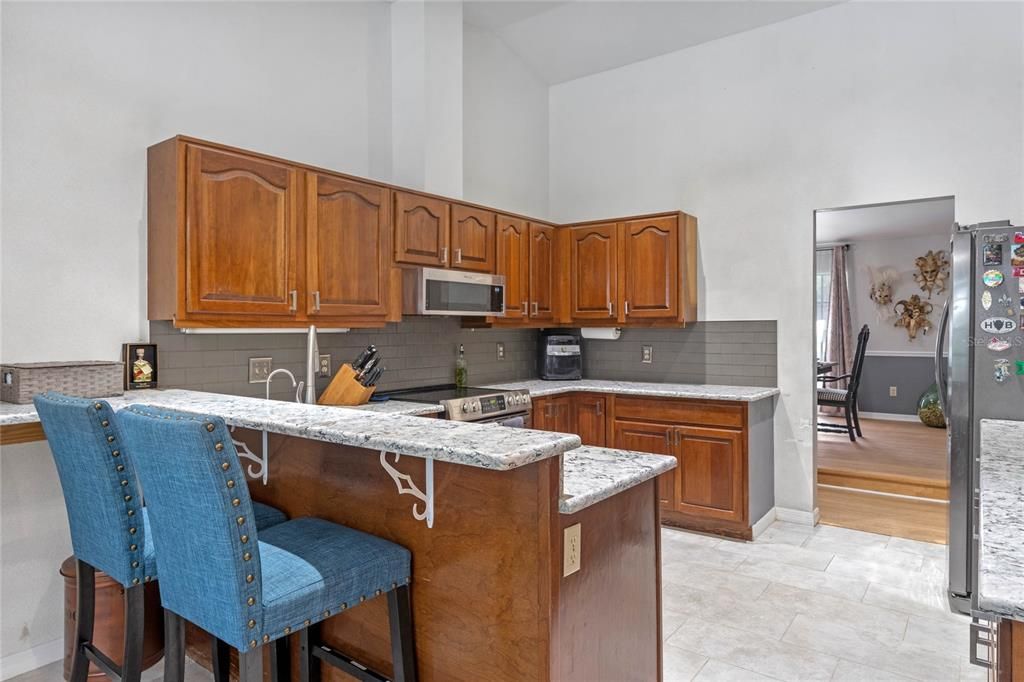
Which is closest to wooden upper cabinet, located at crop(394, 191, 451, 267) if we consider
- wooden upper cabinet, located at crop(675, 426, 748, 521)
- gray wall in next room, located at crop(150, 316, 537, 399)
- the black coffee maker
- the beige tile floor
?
gray wall in next room, located at crop(150, 316, 537, 399)

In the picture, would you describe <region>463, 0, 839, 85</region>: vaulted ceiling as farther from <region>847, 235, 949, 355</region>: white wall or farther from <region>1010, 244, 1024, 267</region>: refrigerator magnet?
<region>847, 235, 949, 355</region>: white wall

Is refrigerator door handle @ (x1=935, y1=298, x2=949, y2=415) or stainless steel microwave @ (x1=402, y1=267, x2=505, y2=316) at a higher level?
stainless steel microwave @ (x1=402, y1=267, x2=505, y2=316)

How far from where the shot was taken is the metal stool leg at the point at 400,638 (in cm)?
158

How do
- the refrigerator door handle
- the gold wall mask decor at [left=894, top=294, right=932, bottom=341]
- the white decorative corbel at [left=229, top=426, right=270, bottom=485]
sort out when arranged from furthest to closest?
the gold wall mask decor at [left=894, top=294, right=932, bottom=341] → the refrigerator door handle → the white decorative corbel at [left=229, top=426, right=270, bottom=485]

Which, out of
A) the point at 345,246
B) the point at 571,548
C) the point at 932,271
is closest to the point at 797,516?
the point at 571,548

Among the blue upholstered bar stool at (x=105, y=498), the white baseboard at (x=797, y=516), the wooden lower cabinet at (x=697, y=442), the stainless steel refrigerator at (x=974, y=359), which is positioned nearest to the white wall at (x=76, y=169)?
the blue upholstered bar stool at (x=105, y=498)

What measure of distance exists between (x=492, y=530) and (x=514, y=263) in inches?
119

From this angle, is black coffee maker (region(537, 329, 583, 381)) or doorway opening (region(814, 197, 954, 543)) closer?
black coffee maker (region(537, 329, 583, 381))

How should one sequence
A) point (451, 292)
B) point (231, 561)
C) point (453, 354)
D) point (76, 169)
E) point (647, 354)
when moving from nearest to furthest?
1. point (231, 561)
2. point (76, 169)
3. point (451, 292)
4. point (453, 354)
5. point (647, 354)

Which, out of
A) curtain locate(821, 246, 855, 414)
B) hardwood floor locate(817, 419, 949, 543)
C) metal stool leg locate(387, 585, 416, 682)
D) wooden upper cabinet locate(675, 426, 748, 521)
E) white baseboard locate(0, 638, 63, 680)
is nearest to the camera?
metal stool leg locate(387, 585, 416, 682)

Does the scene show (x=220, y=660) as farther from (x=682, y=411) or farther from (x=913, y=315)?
(x=913, y=315)

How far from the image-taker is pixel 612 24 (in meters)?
4.48

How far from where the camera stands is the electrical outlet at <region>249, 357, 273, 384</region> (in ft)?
10.2

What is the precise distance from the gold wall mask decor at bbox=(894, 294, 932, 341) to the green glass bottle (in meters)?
6.59
